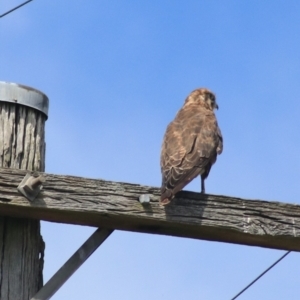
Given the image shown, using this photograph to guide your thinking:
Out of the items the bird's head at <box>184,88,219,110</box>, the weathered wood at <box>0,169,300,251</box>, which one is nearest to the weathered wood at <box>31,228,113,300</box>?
the weathered wood at <box>0,169,300,251</box>

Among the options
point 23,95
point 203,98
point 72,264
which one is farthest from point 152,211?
point 203,98

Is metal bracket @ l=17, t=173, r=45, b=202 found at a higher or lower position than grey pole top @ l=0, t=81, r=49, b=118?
lower

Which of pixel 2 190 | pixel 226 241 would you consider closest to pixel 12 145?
pixel 2 190

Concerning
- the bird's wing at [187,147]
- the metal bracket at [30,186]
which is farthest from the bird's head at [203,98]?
the metal bracket at [30,186]

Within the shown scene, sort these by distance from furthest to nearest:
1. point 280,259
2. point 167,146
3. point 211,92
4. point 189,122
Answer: point 211,92 → point 189,122 → point 167,146 → point 280,259

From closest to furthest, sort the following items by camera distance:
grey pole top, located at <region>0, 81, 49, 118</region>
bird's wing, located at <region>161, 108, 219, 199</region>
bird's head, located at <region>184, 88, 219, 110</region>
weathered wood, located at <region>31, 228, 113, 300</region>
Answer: weathered wood, located at <region>31, 228, 113, 300</region>
grey pole top, located at <region>0, 81, 49, 118</region>
bird's wing, located at <region>161, 108, 219, 199</region>
bird's head, located at <region>184, 88, 219, 110</region>

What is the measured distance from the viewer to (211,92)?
20.7 ft

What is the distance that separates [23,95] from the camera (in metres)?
2.96

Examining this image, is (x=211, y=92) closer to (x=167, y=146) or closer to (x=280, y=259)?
(x=167, y=146)

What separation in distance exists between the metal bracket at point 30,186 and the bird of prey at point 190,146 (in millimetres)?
910

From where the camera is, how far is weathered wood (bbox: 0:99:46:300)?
2.66 metres

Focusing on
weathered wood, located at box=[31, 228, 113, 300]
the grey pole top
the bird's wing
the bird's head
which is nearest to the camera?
weathered wood, located at box=[31, 228, 113, 300]

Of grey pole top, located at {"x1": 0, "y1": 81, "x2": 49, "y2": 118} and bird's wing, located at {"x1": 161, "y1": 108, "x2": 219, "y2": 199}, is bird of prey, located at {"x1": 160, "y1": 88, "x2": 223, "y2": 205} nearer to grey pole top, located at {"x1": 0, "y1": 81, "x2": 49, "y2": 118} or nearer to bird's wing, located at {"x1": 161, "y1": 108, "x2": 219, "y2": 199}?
bird's wing, located at {"x1": 161, "y1": 108, "x2": 219, "y2": 199}

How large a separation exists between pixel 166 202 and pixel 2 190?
0.63 meters
